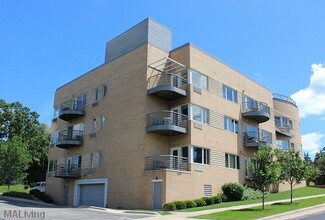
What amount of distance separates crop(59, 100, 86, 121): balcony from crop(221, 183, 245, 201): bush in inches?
623

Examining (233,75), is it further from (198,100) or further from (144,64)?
(144,64)

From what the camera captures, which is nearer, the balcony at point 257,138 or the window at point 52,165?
the balcony at point 257,138

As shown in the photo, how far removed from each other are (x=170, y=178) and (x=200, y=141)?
184 inches

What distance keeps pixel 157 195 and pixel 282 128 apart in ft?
83.2

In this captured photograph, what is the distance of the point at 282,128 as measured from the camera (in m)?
44.5

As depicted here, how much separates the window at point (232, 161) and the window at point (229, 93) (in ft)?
17.9

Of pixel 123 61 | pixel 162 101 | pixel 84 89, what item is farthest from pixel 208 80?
pixel 84 89

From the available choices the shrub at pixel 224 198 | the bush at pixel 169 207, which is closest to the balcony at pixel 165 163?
the bush at pixel 169 207

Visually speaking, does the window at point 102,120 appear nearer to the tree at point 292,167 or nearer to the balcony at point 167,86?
the balcony at point 167,86

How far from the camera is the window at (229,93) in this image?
32.8 m

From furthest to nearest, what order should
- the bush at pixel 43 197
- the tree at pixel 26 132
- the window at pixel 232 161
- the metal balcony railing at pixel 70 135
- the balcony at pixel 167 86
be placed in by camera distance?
1. the tree at pixel 26 132
2. the bush at pixel 43 197
3. the metal balcony railing at pixel 70 135
4. the window at pixel 232 161
5. the balcony at pixel 167 86

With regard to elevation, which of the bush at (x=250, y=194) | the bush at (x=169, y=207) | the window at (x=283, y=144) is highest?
the window at (x=283, y=144)

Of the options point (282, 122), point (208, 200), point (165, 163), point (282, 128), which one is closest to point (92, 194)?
point (165, 163)

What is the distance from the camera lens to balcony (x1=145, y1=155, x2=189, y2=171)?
2630 centimetres
